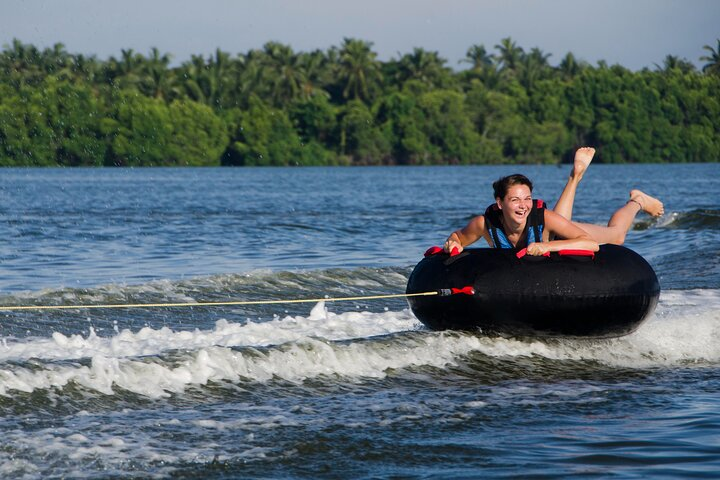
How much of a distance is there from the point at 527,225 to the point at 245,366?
238 cm

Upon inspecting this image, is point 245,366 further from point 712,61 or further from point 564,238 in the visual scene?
point 712,61

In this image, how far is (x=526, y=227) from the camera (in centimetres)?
855

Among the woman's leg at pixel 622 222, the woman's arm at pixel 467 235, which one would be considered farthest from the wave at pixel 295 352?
the woman's leg at pixel 622 222

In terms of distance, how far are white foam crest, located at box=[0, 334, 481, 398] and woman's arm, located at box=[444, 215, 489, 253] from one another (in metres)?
0.73

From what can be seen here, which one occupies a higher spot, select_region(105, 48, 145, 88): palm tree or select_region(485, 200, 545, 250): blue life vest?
select_region(105, 48, 145, 88): palm tree

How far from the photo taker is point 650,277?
345 inches

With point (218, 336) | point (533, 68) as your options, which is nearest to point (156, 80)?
point (533, 68)

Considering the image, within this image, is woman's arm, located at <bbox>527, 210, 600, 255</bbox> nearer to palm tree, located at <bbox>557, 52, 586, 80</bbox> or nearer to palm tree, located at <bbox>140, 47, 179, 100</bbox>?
palm tree, located at <bbox>140, 47, 179, 100</bbox>

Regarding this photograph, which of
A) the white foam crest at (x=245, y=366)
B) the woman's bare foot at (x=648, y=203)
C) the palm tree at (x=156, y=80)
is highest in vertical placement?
the palm tree at (x=156, y=80)

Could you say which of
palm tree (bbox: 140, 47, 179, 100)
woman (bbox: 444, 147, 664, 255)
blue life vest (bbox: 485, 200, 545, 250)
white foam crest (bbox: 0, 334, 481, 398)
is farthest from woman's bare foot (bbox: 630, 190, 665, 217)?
palm tree (bbox: 140, 47, 179, 100)

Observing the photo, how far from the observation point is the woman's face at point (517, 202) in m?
8.22

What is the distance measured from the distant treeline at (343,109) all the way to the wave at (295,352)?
89065 mm

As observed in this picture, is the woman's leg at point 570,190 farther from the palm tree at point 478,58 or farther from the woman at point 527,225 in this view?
the palm tree at point 478,58

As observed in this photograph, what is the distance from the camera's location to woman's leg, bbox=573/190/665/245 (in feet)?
30.3
